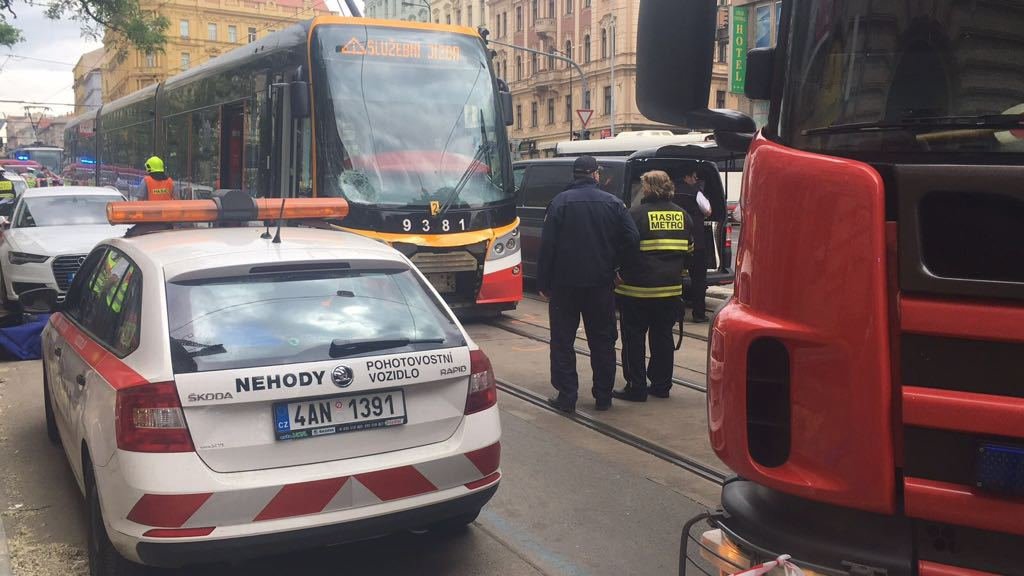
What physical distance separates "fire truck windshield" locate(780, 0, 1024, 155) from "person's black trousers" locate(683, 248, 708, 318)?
30.5ft

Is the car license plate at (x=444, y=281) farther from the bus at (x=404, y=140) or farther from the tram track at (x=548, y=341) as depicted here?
the tram track at (x=548, y=341)

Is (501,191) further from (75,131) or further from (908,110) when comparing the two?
(75,131)

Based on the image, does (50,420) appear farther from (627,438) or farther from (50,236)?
(50,236)

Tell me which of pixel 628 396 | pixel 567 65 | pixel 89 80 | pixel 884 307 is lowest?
pixel 628 396

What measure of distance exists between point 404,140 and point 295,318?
7.57 meters

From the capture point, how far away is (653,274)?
7.61 metres

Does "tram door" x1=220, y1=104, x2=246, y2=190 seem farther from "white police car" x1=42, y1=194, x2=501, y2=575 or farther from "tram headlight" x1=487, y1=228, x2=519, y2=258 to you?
"white police car" x1=42, y1=194, x2=501, y2=575

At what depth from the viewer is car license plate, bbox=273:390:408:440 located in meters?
3.92

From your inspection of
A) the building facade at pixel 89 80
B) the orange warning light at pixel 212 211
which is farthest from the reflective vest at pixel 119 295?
the building facade at pixel 89 80

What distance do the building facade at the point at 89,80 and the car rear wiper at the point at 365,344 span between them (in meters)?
116

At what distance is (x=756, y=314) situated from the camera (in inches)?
107

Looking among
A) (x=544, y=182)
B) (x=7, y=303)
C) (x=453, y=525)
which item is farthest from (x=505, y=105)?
(x=453, y=525)

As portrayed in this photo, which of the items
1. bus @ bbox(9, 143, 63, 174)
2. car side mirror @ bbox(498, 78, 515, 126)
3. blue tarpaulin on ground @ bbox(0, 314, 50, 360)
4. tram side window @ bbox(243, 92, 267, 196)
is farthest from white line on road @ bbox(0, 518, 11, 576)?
bus @ bbox(9, 143, 63, 174)

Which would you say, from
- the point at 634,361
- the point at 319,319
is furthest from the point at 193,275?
the point at 634,361
